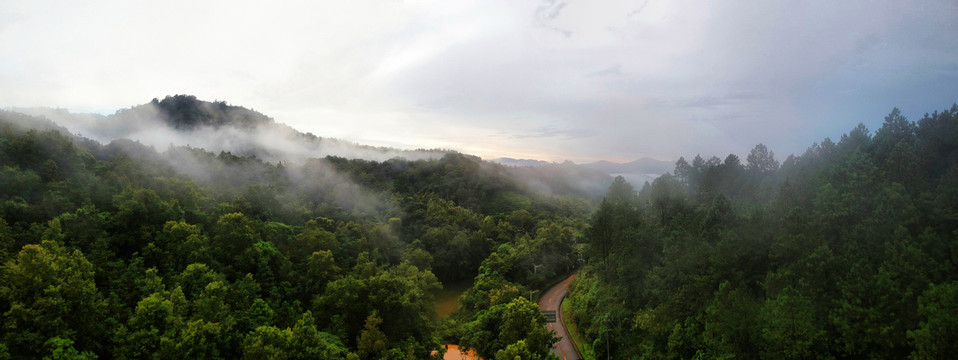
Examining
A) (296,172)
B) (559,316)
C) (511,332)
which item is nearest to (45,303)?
(511,332)

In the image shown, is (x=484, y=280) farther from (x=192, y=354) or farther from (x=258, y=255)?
(x=192, y=354)

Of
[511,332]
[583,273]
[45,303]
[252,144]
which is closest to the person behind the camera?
[45,303]

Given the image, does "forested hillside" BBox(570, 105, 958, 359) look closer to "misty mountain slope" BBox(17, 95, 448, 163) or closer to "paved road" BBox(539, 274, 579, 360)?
"paved road" BBox(539, 274, 579, 360)

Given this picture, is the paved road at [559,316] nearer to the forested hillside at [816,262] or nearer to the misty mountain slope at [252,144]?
the forested hillside at [816,262]

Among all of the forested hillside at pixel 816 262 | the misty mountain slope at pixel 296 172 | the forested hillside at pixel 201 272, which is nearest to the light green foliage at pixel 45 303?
the forested hillside at pixel 201 272

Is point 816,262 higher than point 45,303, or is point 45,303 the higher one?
point 816,262

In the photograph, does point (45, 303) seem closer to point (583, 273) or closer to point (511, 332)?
point (511, 332)
